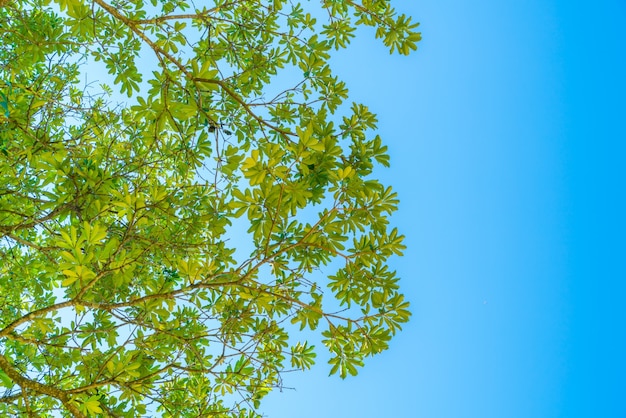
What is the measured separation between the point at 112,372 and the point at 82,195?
1.24 meters

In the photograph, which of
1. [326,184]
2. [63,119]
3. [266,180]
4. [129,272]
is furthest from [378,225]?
[63,119]

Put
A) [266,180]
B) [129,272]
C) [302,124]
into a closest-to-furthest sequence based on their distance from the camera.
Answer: [266,180]
[129,272]
[302,124]

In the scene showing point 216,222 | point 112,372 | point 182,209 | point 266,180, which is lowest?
point 112,372

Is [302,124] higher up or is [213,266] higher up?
[302,124]

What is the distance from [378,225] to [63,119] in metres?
3.91

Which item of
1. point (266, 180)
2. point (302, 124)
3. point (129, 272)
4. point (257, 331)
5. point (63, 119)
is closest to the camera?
point (266, 180)

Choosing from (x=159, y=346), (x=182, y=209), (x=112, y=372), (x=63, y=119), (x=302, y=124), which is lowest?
(x=112, y=372)

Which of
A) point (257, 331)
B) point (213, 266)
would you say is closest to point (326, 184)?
point (213, 266)

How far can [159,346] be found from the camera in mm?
4180

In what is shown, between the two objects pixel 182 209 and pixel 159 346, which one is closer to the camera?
pixel 159 346

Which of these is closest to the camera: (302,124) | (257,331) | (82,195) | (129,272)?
(129,272)

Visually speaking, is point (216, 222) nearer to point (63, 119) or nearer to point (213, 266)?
point (213, 266)

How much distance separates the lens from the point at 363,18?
4.66 metres

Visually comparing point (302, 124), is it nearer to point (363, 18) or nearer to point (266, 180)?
point (363, 18)
